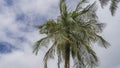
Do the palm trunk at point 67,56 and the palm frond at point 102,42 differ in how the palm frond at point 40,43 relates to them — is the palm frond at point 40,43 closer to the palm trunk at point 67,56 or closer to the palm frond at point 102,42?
the palm trunk at point 67,56

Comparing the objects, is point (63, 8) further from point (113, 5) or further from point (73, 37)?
point (113, 5)

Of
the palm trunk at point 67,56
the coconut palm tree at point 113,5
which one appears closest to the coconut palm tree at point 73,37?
the palm trunk at point 67,56

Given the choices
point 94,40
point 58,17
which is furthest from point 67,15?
point 94,40

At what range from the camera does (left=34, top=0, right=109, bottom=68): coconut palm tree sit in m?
32.2

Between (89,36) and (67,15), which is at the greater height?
(67,15)

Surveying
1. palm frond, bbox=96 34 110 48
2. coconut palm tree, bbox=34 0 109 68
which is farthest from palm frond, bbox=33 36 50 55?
palm frond, bbox=96 34 110 48

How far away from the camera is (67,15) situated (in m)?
33.6

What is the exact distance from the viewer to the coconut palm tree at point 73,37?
1266 inches

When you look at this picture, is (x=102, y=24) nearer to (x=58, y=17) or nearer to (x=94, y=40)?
(x=94, y=40)

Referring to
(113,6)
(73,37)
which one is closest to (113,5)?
(113,6)

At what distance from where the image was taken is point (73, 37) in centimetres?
3238

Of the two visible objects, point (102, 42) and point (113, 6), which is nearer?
point (113, 6)

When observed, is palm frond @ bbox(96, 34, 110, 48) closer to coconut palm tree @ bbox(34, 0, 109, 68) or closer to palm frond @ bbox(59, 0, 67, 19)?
coconut palm tree @ bbox(34, 0, 109, 68)

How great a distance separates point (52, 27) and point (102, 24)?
4809 mm
